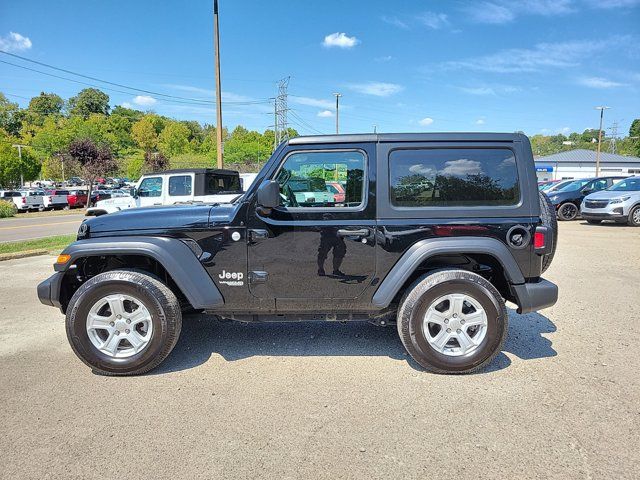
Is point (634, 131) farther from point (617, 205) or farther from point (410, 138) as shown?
point (410, 138)

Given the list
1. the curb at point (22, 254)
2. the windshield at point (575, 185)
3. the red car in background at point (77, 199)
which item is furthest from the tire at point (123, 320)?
the red car in background at point (77, 199)

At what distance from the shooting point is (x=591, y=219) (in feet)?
46.1

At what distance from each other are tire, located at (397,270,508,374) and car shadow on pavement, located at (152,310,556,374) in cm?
24

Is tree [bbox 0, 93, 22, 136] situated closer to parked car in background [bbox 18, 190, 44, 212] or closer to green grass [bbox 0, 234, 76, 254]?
parked car in background [bbox 18, 190, 44, 212]

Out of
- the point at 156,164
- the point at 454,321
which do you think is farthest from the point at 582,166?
the point at 454,321

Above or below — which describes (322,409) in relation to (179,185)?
below

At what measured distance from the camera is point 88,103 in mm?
125000

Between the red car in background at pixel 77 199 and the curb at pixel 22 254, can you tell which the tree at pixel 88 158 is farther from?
the curb at pixel 22 254

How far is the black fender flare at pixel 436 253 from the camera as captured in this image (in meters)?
3.39

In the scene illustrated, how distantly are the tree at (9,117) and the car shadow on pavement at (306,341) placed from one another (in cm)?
10098

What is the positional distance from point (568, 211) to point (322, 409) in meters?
16.3

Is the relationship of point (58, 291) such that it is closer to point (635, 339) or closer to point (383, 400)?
point (383, 400)

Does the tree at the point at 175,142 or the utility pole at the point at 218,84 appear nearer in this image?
the utility pole at the point at 218,84

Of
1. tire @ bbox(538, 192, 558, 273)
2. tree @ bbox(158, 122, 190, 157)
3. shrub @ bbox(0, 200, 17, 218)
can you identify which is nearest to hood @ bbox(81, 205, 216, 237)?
tire @ bbox(538, 192, 558, 273)
